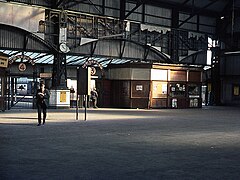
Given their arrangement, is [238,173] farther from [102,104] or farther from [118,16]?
[118,16]

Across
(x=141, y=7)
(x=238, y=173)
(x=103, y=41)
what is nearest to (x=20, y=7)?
(x=103, y=41)

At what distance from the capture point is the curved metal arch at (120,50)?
35594 millimetres

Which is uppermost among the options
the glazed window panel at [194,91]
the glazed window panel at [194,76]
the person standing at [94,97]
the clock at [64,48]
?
the clock at [64,48]

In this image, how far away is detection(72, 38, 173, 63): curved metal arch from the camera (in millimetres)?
35594

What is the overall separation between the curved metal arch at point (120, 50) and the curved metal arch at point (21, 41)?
332cm

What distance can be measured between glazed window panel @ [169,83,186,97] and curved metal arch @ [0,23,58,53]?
11.1 metres

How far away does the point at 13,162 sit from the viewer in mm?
8188

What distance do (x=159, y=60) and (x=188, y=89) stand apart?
5508mm

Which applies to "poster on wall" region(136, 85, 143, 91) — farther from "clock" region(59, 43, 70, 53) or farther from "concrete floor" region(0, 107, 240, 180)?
"concrete floor" region(0, 107, 240, 180)

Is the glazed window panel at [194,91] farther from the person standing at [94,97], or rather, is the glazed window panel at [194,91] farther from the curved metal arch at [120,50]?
the person standing at [94,97]

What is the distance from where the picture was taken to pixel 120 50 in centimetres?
3747

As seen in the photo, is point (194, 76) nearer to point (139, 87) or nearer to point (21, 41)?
point (139, 87)

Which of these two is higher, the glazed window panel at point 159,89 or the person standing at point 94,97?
the glazed window panel at point 159,89

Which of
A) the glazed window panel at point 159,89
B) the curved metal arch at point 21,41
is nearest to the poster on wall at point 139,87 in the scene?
the glazed window panel at point 159,89
